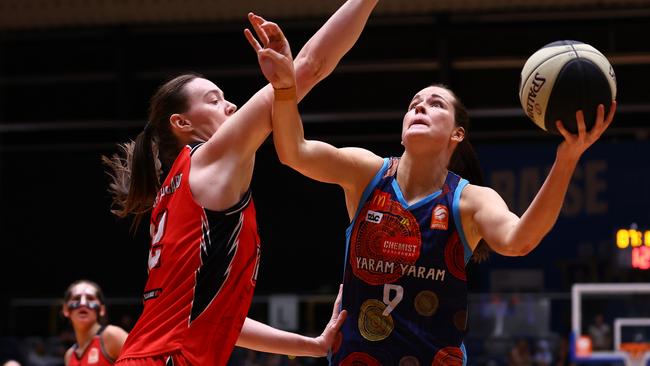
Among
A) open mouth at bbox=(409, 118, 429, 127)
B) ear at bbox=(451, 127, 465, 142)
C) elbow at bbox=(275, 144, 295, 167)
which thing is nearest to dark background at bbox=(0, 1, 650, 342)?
ear at bbox=(451, 127, 465, 142)

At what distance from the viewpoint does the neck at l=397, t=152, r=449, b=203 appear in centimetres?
372

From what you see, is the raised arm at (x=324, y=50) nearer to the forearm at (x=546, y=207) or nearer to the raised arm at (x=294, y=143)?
the raised arm at (x=294, y=143)

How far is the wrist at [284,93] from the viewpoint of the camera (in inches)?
120

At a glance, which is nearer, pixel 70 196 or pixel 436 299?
pixel 436 299

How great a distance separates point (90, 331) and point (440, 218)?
13.0 ft

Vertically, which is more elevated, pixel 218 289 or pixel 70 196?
pixel 70 196

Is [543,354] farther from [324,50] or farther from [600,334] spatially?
[324,50]

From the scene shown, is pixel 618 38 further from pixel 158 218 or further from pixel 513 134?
pixel 158 218

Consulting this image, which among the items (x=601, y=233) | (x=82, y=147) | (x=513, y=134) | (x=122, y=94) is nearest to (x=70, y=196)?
(x=82, y=147)

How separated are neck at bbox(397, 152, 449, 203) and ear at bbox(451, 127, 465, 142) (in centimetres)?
12

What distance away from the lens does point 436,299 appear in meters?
3.56

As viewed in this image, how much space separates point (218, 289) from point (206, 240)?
0.14 meters

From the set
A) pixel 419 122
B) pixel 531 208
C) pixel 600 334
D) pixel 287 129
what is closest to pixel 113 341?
pixel 419 122

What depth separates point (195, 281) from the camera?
2.88 m
